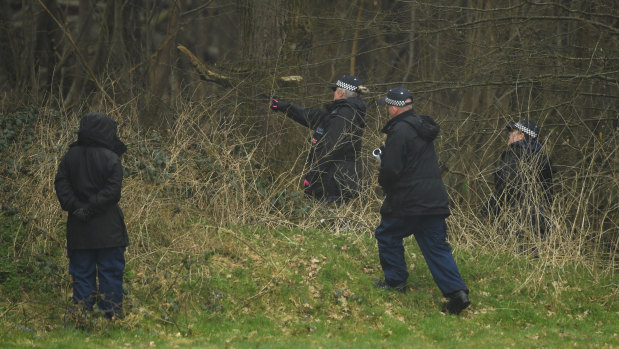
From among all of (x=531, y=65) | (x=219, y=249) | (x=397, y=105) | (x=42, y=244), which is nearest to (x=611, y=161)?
(x=531, y=65)

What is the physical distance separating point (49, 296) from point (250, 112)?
4933mm

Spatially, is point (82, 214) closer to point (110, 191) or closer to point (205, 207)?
point (110, 191)

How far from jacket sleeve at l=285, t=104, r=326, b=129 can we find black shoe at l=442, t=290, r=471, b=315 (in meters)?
3.16

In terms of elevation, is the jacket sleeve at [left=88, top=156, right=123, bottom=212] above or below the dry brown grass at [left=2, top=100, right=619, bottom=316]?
above

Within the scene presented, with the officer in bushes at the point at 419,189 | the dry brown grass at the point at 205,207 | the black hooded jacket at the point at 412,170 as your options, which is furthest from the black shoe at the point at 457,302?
the dry brown grass at the point at 205,207

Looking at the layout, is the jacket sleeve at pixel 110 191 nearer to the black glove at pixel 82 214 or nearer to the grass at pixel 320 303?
the black glove at pixel 82 214

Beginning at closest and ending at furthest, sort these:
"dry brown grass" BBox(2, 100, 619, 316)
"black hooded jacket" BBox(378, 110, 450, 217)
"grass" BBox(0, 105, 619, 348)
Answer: "grass" BBox(0, 105, 619, 348)
"black hooded jacket" BBox(378, 110, 450, 217)
"dry brown grass" BBox(2, 100, 619, 316)

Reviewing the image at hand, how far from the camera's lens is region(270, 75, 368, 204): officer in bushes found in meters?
9.99

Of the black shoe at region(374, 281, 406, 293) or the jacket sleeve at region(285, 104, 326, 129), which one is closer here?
the black shoe at region(374, 281, 406, 293)

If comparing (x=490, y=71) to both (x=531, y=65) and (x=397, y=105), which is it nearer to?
(x=531, y=65)

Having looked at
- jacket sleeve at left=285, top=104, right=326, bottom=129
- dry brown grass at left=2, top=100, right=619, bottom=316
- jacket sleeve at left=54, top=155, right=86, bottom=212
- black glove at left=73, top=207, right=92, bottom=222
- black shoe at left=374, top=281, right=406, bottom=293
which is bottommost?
black shoe at left=374, top=281, right=406, bottom=293

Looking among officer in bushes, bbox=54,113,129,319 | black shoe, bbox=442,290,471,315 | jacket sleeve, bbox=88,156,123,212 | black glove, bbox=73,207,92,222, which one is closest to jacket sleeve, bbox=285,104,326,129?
black shoe, bbox=442,290,471,315

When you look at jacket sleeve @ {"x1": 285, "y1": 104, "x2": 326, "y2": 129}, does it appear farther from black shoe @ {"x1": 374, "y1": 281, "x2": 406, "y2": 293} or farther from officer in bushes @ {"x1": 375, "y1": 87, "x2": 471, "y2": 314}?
black shoe @ {"x1": 374, "y1": 281, "x2": 406, "y2": 293}

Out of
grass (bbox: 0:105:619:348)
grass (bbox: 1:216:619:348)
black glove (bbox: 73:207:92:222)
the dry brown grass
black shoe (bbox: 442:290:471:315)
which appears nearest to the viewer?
black glove (bbox: 73:207:92:222)
